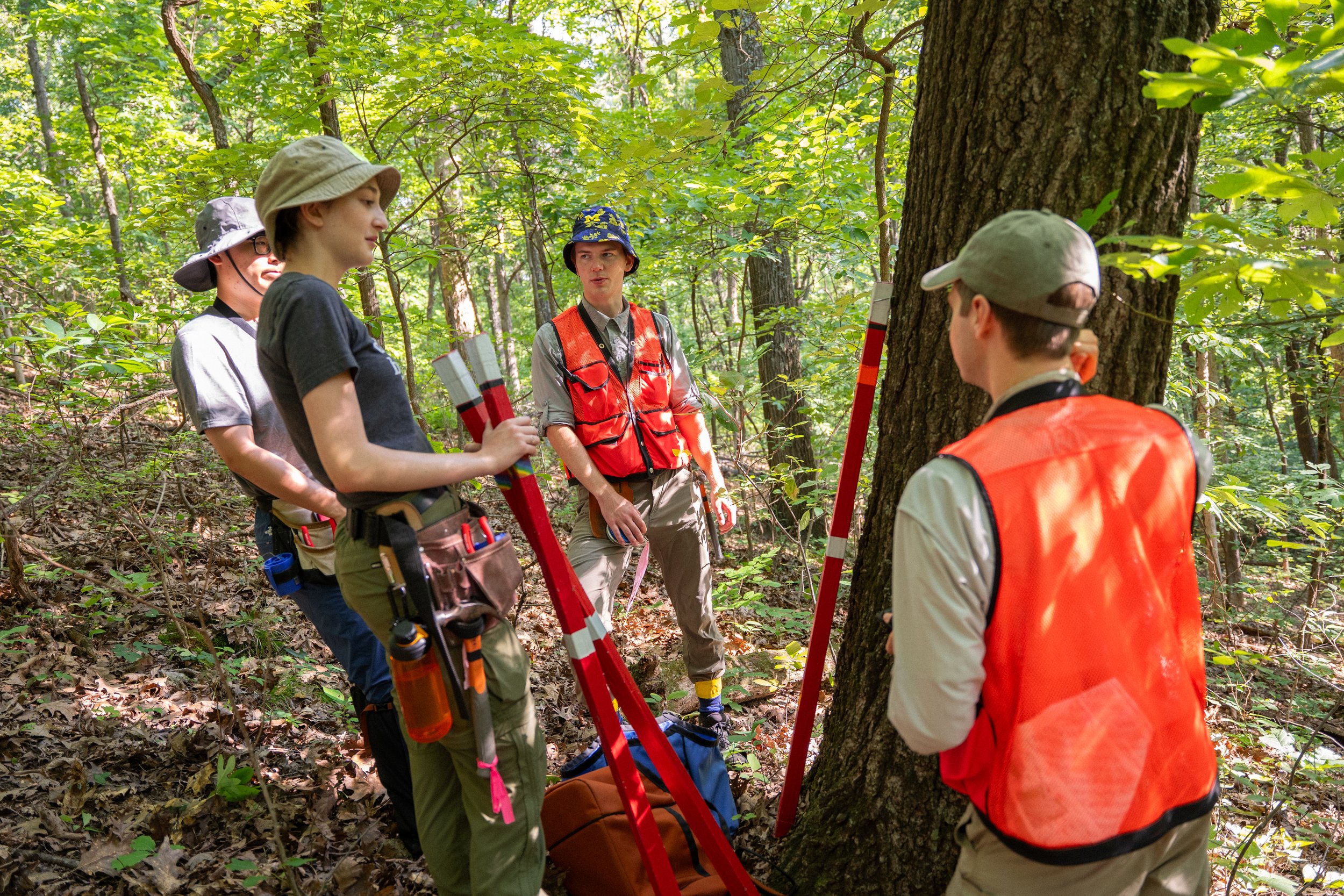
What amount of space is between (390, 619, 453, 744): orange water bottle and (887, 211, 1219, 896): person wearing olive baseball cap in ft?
3.61

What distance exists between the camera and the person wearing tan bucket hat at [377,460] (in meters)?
1.73

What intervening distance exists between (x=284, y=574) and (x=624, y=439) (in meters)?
1.55

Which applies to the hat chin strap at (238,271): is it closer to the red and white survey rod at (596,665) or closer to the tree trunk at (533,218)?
the red and white survey rod at (596,665)

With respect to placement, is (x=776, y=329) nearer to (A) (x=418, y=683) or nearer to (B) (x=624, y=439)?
(B) (x=624, y=439)

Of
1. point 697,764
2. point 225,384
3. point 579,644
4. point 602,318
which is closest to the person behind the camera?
point 579,644

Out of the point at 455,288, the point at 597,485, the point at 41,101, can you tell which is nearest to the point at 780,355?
the point at 455,288

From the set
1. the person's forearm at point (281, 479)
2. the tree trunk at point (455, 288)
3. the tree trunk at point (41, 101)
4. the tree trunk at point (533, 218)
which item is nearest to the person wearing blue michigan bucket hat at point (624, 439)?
the person's forearm at point (281, 479)

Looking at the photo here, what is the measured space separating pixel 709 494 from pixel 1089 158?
2.40 metres

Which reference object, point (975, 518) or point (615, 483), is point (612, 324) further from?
point (975, 518)

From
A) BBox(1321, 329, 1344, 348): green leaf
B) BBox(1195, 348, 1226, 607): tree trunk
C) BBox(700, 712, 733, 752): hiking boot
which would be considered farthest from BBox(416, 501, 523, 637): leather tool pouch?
BBox(1195, 348, 1226, 607): tree trunk

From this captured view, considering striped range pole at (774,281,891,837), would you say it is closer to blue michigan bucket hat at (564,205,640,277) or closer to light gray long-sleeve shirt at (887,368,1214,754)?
light gray long-sleeve shirt at (887,368,1214,754)

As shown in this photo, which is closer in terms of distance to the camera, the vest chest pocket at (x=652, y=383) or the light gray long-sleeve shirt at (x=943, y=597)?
the light gray long-sleeve shirt at (x=943, y=597)

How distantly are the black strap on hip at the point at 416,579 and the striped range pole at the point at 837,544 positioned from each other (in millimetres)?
1214

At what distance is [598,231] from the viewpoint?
11.7ft
